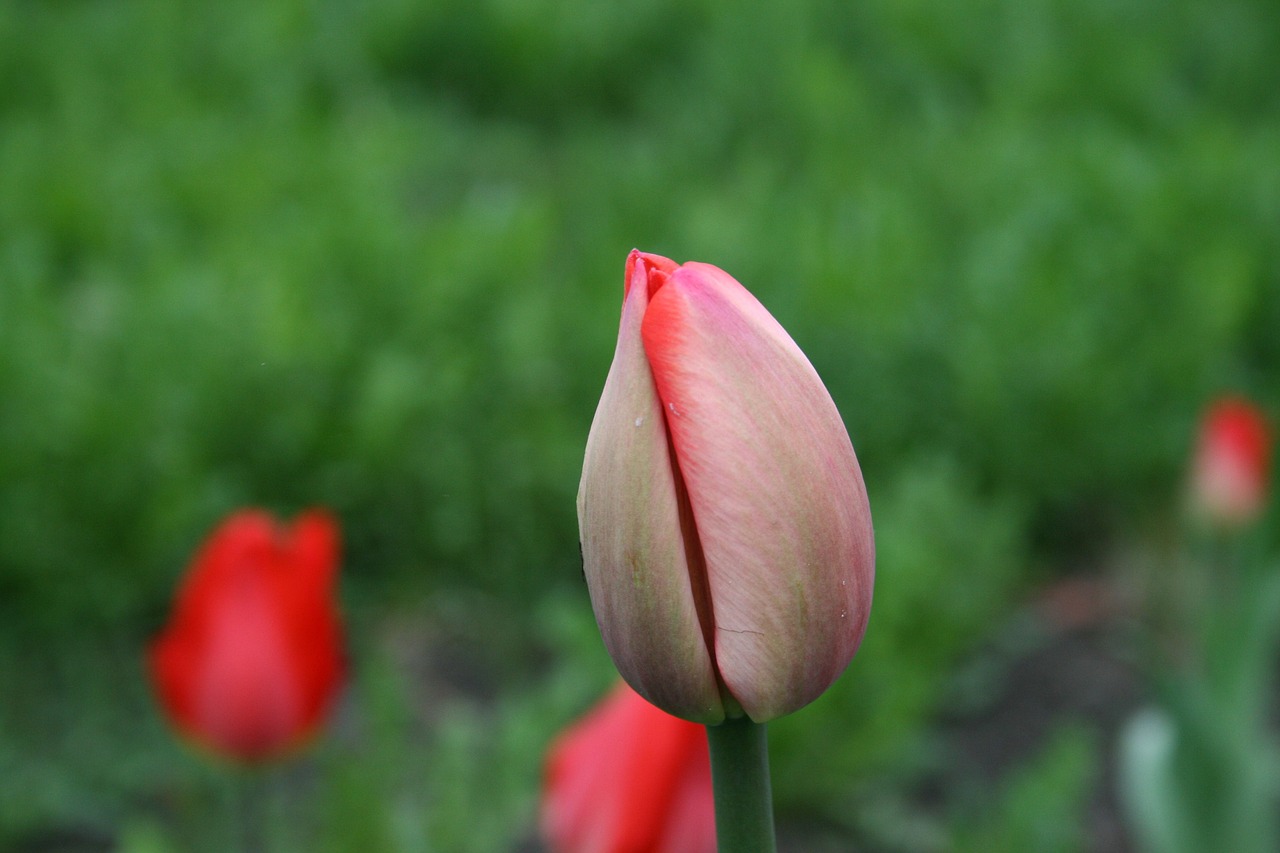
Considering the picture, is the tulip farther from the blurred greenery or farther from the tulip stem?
the blurred greenery

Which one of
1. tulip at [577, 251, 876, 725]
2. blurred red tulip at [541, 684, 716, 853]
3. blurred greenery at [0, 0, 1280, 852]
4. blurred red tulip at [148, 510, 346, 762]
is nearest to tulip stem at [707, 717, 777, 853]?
tulip at [577, 251, 876, 725]

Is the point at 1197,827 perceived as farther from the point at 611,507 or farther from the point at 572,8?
the point at 572,8

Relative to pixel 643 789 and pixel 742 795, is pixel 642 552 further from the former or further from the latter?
pixel 643 789

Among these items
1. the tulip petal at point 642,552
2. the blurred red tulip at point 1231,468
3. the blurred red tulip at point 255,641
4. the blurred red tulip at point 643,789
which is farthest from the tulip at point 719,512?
the blurred red tulip at point 1231,468

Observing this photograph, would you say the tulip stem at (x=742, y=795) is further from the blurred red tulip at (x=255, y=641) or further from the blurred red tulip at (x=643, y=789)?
the blurred red tulip at (x=255, y=641)

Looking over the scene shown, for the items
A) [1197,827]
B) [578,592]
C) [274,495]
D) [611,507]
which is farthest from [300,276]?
[611,507]

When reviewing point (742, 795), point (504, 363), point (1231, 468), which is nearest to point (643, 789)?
point (742, 795)
